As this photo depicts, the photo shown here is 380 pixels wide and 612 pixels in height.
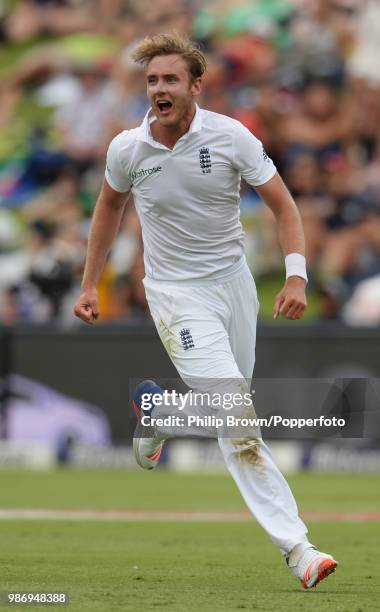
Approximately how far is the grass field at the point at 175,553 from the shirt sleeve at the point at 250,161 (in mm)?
1874

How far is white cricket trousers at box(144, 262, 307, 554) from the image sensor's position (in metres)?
6.17

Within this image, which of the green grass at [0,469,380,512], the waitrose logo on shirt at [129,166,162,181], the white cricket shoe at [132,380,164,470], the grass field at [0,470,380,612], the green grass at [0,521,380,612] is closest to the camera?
the green grass at [0,521,380,612]

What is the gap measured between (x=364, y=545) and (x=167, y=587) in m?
2.60

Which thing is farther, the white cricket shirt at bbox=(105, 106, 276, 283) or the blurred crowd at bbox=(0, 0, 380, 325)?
the blurred crowd at bbox=(0, 0, 380, 325)

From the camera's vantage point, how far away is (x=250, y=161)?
6289 millimetres

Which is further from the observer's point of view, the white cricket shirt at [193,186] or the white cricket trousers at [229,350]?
the white cricket shirt at [193,186]

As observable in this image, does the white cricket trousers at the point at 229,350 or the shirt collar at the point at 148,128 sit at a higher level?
the shirt collar at the point at 148,128

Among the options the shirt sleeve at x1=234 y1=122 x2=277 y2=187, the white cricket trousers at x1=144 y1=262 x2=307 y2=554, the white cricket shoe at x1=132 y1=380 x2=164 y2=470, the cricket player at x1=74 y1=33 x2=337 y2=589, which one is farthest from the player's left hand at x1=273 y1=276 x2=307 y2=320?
the white cricket shoe at x1=132 y1=380 x2=164 y2=470

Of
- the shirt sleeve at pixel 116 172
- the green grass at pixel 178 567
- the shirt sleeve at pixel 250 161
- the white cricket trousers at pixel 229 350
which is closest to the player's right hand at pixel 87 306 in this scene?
the white cricket trousers at pixel 229 350

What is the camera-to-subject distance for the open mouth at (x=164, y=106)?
20.6 ft

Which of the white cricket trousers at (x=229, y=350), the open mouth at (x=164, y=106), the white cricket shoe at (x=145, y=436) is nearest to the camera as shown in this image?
the white cricket trousers at (x=229, y=350)

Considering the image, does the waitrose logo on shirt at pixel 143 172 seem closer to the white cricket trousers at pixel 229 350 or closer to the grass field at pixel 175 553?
the white cricket trousers at pixel 229 350

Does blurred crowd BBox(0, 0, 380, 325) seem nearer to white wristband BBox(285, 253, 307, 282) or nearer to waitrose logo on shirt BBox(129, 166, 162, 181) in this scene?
waitrose logo on shirt BBox(129, 166, 162, 181)

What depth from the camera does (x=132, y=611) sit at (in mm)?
5379
